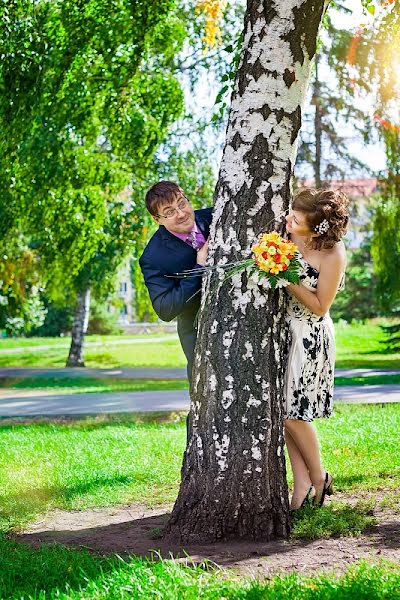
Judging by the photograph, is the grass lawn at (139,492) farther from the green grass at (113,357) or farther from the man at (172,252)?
the green grass at (113,357)

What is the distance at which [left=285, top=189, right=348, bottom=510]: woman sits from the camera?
17.1ft

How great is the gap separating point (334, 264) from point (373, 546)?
1.59m

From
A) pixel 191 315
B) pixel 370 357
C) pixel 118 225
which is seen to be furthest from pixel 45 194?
pixel 370 357

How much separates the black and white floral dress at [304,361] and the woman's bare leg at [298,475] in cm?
24

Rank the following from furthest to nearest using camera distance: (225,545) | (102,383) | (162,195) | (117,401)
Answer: (102,383)
(117,401)
(162,195)
(225,545)

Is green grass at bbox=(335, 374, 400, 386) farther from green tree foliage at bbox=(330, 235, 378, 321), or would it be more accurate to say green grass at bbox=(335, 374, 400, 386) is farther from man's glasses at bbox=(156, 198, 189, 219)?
green tree foliage at bbox=(330, 235, 378, 321)

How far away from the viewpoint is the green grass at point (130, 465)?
6.12m

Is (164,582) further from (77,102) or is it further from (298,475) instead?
(77,102)

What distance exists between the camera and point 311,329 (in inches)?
212

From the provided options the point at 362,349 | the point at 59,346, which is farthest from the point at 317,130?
the point at 59,346

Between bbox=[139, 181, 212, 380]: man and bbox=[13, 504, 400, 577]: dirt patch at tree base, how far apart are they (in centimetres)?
108

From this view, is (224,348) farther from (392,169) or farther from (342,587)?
(392,169)

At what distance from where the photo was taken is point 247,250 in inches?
199

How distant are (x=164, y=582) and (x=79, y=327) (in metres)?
21.7
